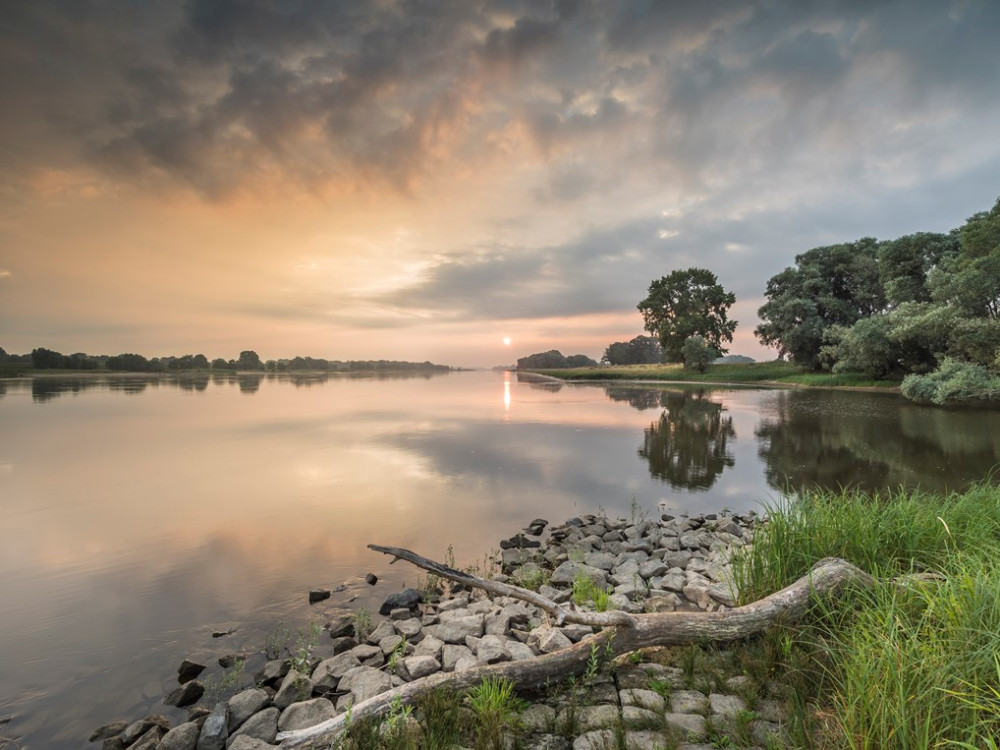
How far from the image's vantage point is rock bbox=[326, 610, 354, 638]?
17.9 feet

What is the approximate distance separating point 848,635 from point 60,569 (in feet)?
36.9

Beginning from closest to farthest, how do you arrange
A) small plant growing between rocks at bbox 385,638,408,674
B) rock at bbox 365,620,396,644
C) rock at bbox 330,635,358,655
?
1. small plant growing between rocks at bbox 385,638,408,674
2. rock at bbox 330,635,358,655
3. rock at bbox 365,620,396,644

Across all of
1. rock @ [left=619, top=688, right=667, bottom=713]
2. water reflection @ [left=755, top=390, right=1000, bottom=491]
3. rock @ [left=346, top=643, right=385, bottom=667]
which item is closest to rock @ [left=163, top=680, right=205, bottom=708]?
rock @ [left=346, top=643, right=385, bottom=667]

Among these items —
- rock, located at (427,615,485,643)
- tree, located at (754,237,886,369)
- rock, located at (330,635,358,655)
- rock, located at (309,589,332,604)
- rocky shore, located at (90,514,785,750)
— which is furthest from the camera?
tree, located at (754,237,886,369)

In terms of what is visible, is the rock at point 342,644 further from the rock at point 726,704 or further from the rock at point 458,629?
the rock at point 726,704

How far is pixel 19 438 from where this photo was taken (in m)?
20.1

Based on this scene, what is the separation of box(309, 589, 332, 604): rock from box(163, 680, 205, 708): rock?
185cm

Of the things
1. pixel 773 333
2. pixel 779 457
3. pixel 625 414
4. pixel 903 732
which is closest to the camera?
pixel 903 732

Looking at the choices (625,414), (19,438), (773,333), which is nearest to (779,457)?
(625,414)

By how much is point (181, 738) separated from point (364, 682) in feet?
4.91

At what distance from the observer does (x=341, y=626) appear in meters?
5.54

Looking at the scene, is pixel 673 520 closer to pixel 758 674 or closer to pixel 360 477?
pixel 758 674

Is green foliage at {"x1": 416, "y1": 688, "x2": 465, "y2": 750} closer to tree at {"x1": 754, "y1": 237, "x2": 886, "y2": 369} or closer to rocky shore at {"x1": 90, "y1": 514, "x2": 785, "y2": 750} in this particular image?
rocky shore at {"x1": 90, "y1": 514, "x2": 785, "y2": 750}

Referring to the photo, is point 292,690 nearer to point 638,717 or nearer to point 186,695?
point 186,695
